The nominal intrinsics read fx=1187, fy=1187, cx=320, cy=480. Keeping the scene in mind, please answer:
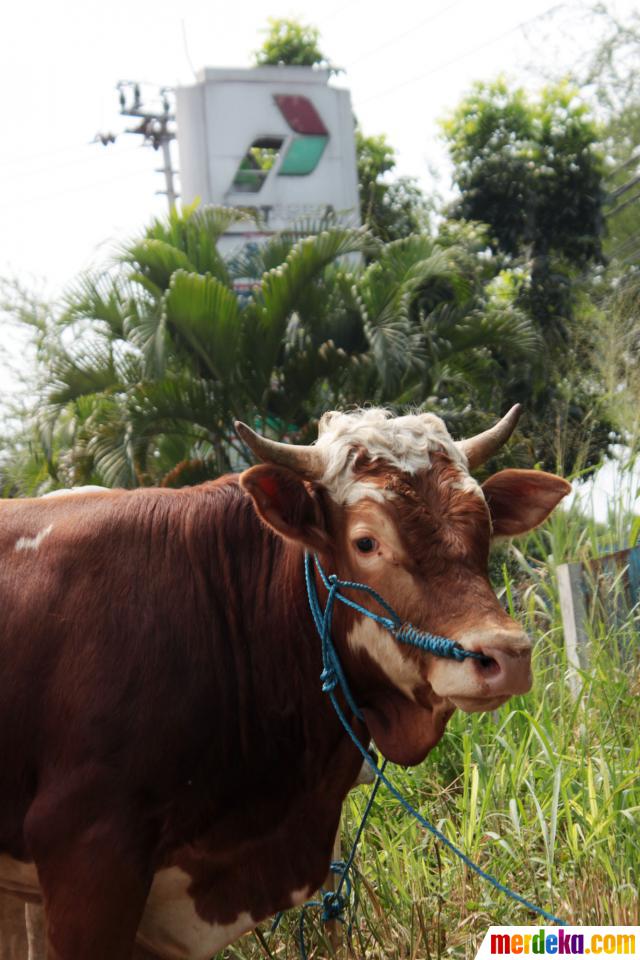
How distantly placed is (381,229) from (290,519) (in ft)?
60.3

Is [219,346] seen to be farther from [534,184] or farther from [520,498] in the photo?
[534,184]

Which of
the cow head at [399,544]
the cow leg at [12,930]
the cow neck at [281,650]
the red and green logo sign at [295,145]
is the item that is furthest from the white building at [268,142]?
the cow head at [399,544]

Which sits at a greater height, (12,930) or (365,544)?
(365,544)

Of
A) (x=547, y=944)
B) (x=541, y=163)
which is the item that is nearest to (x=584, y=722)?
(x=547, y=944)

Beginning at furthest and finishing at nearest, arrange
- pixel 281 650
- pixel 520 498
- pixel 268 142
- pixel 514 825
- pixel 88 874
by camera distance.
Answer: pixel 268 142 → pixel 514 825 → pixel 520 498 → pixel 281 650 → pixel 88 874

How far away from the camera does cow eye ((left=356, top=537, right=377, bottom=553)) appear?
2.82 metres

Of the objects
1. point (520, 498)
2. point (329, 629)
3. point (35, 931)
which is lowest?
point (35, 931)

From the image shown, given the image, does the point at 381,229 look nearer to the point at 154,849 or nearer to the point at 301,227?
the point at 301,227

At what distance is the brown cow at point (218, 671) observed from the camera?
2697 millimetres

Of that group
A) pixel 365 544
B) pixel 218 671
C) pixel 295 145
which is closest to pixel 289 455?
pixel 365 544

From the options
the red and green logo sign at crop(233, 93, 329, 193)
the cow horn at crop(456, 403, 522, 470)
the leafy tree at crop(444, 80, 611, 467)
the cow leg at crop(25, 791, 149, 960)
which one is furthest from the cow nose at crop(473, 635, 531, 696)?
the red and green logo sign at crop(233, 93, 329, 193)

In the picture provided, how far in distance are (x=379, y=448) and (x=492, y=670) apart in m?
0.65

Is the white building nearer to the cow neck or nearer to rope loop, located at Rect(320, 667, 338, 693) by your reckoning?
the cow neck

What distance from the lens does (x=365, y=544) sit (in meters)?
2.84
